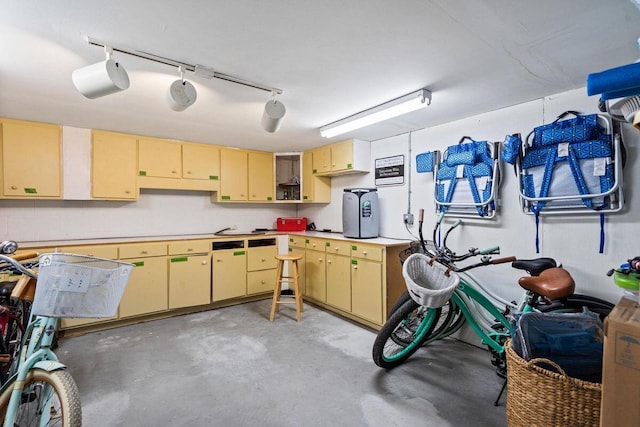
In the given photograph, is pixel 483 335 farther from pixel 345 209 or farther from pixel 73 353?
pixel 73 353

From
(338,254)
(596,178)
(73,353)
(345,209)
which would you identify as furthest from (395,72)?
(73,353)

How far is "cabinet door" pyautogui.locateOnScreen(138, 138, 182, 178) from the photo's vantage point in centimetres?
377

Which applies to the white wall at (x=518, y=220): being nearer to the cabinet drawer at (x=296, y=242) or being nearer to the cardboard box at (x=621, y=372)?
the cabinet drawer at (x=296, y=242)

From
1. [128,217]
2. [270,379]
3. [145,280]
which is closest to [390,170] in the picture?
[270,379]

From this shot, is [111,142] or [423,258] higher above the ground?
[111,142]

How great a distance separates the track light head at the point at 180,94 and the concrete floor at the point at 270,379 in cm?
204

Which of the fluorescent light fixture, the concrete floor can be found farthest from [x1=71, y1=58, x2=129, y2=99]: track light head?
the concrete floor

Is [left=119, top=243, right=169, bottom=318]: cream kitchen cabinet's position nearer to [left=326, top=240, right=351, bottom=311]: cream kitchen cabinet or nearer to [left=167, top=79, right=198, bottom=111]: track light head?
[left=326, top=240, right=351, bottom=311]: cream kitchen cabinet

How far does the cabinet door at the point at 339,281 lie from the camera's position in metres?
3.61

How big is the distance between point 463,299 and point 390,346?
0.76 metres

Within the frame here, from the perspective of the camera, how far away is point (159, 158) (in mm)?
3879

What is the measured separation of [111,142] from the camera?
3.58 meters

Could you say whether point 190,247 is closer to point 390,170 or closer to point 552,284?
point 390,170

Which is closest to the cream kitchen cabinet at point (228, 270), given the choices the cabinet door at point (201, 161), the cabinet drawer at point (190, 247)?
the cabinet drawer at point (190, 247)
